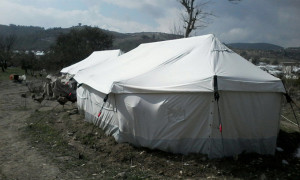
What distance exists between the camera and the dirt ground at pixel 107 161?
19.7 feet

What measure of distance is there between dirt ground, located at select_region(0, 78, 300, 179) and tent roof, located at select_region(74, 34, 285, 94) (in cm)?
161

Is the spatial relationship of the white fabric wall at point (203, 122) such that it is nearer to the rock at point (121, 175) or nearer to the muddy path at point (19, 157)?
the rock at point (121, 175)

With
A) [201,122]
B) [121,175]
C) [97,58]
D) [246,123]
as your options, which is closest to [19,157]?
[121,175]

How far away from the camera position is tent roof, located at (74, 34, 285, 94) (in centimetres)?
664

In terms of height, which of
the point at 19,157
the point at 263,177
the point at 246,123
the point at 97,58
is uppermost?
the point at 97,58

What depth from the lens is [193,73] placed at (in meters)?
7.12

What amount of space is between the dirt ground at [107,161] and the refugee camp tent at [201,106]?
0.34m

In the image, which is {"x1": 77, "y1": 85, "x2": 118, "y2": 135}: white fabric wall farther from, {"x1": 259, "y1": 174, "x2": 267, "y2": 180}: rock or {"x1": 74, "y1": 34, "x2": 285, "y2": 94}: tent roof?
{"x1": 259, "y1": 174, "x2": 267, "y2": 180}: rock

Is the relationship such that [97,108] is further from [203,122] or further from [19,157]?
[203,122]

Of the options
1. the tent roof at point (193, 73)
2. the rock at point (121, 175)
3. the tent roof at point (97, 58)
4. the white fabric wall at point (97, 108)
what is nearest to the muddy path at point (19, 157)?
the rock at point (121, 175)

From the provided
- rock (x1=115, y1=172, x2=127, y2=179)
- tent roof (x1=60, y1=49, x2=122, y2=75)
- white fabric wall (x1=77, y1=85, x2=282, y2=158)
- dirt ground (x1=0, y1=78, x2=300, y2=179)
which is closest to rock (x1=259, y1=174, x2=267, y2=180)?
dirt ground (x1=0, y1=78, x2=300, y2=179)

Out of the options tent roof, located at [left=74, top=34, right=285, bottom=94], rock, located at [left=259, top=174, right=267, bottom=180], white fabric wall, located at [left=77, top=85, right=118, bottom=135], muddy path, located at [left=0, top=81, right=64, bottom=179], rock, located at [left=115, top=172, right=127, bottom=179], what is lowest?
muddy path, located at [left=0, top=81, right=64, bottom=179]

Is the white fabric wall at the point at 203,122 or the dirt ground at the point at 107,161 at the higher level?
the white fabric wall at the point at 203,122

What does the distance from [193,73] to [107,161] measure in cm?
306
